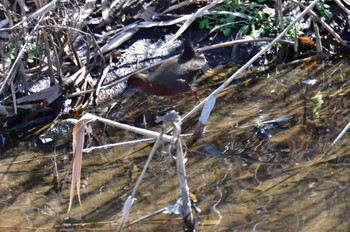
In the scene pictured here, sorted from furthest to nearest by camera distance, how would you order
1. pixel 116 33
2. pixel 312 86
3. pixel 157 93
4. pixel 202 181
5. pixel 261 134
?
1. pixel 116 33
2. pixel 312 86
3. pixel 157 93
4. pixel 261 134
5. pixel 202 181

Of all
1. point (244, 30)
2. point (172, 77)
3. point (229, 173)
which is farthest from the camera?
point (244, 30)

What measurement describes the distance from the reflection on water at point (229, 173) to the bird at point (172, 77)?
0.26 metres

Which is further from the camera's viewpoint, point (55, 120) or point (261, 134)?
point (55, 120)

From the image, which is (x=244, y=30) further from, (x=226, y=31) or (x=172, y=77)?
(x=172, y=77)

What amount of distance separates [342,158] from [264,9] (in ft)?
8.60

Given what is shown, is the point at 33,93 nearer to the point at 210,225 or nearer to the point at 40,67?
the point at 40,67

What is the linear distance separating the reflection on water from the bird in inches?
10.3

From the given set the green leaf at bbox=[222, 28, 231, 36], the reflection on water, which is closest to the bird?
the reflection on water

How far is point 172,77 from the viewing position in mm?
5551

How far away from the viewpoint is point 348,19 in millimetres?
6883

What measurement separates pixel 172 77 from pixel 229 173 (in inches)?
50.1

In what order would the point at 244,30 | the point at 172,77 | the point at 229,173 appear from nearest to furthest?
the point at 229,173 → the point at 172,77 → the point at 244,30

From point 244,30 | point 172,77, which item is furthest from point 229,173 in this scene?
point 244,30

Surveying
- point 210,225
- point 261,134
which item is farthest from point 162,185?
point 261,134
